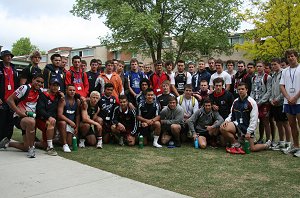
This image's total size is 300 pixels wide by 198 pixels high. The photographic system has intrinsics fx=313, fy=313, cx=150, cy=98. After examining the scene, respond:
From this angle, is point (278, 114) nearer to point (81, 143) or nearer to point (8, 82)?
point (81, 143)

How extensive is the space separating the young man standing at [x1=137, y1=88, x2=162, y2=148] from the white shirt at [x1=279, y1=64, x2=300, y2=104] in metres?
2.96

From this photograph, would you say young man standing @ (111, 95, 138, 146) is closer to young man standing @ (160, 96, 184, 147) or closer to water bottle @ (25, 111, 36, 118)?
young man standing @ (160, 96, 184, 147)

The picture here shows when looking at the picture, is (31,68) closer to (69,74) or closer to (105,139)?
(69,74)

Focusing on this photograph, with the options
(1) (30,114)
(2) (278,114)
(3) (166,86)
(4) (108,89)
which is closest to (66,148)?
(1) (30,114)

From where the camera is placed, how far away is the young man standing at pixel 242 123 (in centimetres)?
693

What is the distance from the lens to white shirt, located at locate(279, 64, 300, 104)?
6.37 meters

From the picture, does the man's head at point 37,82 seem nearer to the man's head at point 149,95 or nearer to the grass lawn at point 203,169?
the grass lawn at point 203,169

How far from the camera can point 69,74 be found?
783 centimetres

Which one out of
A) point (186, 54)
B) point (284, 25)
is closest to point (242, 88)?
point (284, 25)

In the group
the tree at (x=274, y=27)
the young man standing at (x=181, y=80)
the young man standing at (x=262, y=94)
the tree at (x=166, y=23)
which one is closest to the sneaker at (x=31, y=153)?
the young man standing at (x=181, y=80)

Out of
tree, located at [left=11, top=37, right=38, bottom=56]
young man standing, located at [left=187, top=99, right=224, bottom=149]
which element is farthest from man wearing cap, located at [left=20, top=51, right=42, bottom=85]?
tree, located at [left=11, top=37, right=38, bottom=56]

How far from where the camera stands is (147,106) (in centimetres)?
781

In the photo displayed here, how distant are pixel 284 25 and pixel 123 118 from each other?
1377 cm

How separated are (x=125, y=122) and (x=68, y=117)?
4.66 feet
